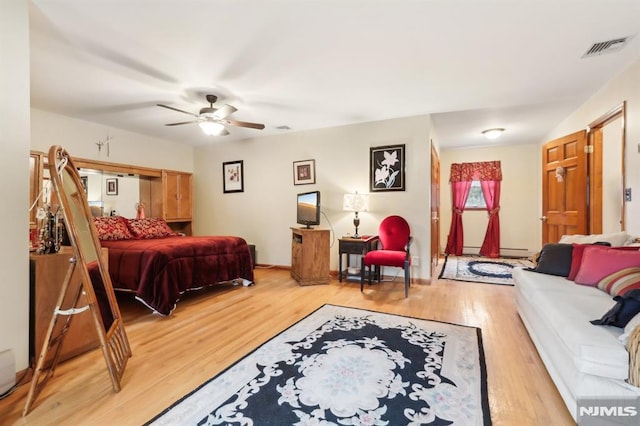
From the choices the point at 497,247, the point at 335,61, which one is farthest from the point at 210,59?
the point at 497,247

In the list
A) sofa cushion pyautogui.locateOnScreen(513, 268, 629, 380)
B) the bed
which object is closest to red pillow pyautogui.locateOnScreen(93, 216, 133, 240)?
the bed

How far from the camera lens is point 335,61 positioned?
2619 mm

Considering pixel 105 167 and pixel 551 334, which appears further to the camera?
pixel 105 167

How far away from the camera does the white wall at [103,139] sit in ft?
12.8

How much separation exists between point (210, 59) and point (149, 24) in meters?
0.53

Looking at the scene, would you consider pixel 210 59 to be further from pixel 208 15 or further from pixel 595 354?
pixel 595 354

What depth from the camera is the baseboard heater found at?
6.27m

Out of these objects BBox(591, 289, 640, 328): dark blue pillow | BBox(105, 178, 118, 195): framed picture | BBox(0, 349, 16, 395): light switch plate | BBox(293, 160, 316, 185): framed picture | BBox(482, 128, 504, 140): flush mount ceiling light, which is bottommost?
BBox(0, 349, 16, 395): light switch plate

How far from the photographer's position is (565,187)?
3936 millimetres

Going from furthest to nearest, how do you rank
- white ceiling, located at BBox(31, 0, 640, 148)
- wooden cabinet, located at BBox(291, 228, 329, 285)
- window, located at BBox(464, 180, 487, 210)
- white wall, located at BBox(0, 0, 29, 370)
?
window, located at BBox(464, 180, 487, 210), wooden cabinet, located at BBox(291, 228, 329, 285), white ceiling, located at BBox(31, 0, 640, 148), white wall, located at BBox(0, 0, 29, 370)

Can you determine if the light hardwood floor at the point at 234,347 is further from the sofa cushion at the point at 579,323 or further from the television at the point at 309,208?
the television at the point at 309,208

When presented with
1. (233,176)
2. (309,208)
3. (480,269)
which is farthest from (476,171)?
(233,176)

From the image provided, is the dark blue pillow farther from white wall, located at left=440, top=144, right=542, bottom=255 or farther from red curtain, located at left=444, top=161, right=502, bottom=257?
white wall, located at left=440, top=144, right=542, bottom=255

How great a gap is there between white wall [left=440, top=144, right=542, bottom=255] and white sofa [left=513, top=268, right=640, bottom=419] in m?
4.54
